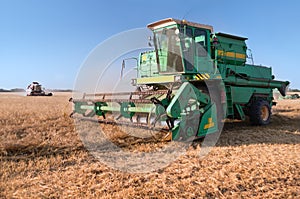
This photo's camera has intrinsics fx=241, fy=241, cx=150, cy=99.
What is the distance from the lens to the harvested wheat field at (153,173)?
9.20 feet

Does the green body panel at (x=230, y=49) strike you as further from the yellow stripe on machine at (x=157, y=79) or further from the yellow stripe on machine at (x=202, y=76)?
the yellow stripe on machine at (x=157, y=79)

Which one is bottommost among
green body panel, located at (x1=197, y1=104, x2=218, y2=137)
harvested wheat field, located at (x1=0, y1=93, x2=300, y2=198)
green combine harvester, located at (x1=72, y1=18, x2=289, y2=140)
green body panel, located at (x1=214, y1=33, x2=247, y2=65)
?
harvested wheat field, located at (x1=0, y1=93, x2=300, y2=198)

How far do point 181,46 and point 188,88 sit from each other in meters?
1.65

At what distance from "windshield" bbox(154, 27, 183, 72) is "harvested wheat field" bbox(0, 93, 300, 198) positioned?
92.4 inches

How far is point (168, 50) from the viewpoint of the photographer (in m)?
6.59

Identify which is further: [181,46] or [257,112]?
[257,112]

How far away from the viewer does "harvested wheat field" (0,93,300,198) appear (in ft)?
9.20

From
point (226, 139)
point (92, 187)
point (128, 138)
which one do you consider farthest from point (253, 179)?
point (128, 138)

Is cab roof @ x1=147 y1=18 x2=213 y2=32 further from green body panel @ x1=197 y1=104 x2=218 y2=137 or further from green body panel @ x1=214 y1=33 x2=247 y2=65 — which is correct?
green body panel @ x1=197 y1=104 x2=218 y2=137

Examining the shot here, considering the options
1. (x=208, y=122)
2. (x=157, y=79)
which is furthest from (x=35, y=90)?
(x=208, y=122)

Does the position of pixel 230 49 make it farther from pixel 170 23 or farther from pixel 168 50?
pixel 170 23

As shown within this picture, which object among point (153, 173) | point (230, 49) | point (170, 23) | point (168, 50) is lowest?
point (153, 173)

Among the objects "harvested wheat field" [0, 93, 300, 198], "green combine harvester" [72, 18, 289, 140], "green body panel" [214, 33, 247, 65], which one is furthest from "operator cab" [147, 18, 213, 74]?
"harvested wheat field" [0, 93, 300, 198]

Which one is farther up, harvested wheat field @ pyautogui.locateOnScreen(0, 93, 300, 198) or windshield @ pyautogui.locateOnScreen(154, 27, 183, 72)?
windshield @ pyautogui.locateOnScreen(154, 27, 183, 72)
